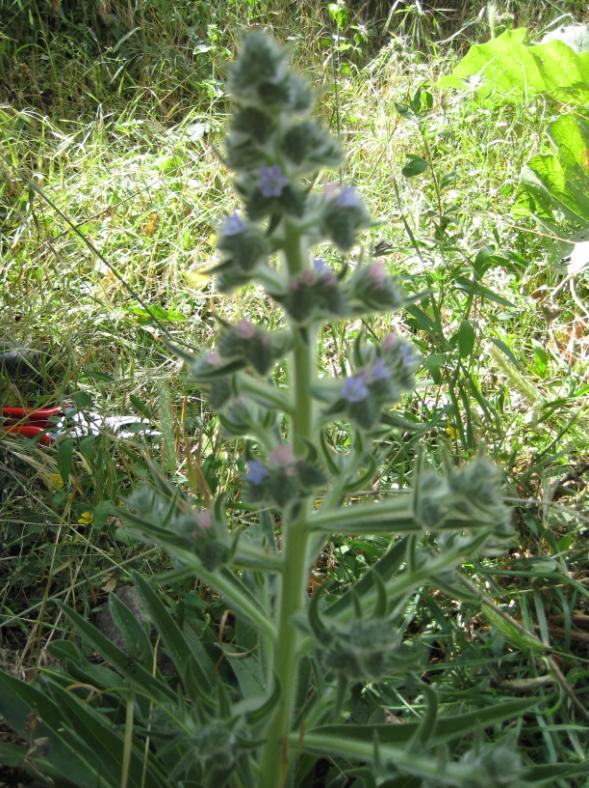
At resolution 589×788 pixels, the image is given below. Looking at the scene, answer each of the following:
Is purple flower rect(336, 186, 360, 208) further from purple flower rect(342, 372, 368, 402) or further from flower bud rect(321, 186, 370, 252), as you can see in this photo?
purple flower rect(342, 372, 368, 402)

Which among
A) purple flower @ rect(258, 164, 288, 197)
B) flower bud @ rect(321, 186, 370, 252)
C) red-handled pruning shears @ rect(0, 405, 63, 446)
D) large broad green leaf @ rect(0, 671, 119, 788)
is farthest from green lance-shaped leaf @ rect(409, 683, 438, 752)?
red-handled pruning shears @ rect(0, 405, 63, 446)

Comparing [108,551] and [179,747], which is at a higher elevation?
[108,551]

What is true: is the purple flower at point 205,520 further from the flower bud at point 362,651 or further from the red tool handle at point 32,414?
the red tool handle at point 32,414

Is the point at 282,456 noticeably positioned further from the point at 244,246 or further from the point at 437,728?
the point at 437,728

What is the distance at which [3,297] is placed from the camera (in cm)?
353

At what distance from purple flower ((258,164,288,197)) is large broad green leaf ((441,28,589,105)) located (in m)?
3.86

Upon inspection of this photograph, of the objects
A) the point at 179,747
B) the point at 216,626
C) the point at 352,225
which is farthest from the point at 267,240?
the point at 216,626

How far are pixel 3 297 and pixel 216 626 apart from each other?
1.87 meters

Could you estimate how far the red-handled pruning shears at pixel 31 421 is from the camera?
2895 mm

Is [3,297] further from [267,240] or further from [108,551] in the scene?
[267,240]

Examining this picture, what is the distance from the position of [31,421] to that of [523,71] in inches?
137

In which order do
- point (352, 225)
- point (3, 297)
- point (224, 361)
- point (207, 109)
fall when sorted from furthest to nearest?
1. point (207, 109)
2. point (3, 297)
3. point (224, 361)
4. point (352, 225)

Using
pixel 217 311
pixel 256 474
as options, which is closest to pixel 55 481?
pixel 217 311

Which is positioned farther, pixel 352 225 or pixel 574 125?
pixel 574 125
